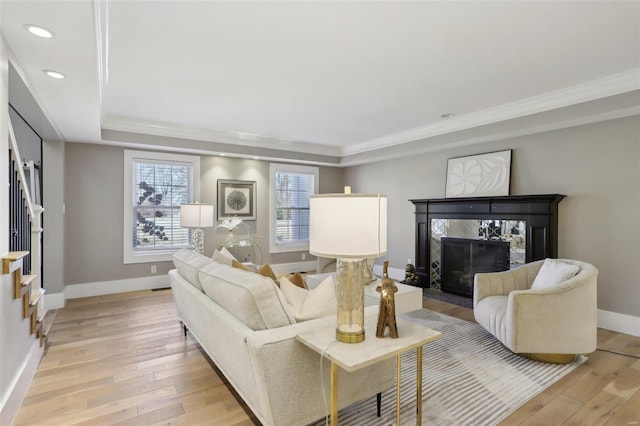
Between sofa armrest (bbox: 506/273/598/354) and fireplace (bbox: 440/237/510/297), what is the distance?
166 cm

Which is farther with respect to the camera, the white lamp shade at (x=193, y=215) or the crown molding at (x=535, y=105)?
the white lamp shade at (x=193, y=215)

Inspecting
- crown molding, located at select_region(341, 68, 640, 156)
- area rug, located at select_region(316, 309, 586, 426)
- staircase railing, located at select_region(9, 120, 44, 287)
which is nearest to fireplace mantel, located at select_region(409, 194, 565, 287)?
crown molding, located at select_region(341, 68, 640, 156)

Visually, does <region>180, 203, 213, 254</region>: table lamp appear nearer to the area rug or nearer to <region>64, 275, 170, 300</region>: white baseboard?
<region>64, 275, 170, 300</region>: white baseboard

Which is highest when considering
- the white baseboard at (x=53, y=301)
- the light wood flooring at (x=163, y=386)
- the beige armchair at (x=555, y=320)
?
the beige armchair at (x=555, y=320)

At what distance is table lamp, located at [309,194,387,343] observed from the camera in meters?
1.49

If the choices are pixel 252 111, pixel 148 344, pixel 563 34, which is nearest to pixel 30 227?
pixel 148 344

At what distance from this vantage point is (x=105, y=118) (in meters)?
4.30

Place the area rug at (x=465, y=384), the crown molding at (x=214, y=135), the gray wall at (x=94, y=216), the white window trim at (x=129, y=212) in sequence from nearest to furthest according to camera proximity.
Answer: the area rug at (x=465, y=384), the crown molding at (x=214, y=135), the gray wall at (x=94, y=216), the white window trim at (x=129, y=212)

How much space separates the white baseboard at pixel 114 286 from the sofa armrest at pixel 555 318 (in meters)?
4.79

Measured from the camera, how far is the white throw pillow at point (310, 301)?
1.91m

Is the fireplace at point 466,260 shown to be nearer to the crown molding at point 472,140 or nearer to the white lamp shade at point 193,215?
the crown molding at point 472,140

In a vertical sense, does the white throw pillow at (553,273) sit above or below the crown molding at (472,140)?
below

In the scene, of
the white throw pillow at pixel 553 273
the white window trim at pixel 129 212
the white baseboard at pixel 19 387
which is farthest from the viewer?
the white window trim at pixel 129 212

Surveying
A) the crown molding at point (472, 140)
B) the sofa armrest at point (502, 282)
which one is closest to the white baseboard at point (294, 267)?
the crown molding at point (472, 140)
